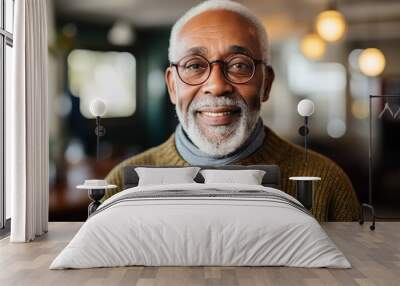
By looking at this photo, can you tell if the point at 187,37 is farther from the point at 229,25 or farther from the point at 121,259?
the point at 121,259

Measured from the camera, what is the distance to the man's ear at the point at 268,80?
24.3 feet

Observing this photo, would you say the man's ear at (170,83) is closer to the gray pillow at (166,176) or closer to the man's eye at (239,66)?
the man's eye at (239,66)

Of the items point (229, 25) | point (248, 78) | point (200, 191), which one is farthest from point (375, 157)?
point (200, 191)

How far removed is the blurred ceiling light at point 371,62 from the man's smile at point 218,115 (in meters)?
1.59

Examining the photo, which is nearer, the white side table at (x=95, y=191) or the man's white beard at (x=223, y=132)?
the white side table at (x=95, y=191)

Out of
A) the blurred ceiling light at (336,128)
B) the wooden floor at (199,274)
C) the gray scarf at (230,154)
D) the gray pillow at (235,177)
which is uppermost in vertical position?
the blurred ceiling light at (336,128)

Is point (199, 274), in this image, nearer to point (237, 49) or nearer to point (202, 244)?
point (202, 244)

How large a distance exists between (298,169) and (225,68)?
1470 mm

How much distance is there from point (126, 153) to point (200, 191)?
2129mm

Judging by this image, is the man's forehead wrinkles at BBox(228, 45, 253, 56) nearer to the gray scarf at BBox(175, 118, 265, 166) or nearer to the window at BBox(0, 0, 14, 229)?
the gray scarf at BBox(175, 118, 265, 166)

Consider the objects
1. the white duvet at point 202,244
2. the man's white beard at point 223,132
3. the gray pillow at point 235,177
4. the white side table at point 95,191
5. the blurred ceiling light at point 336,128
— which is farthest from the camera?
the blurred ceiling light at point 336,128

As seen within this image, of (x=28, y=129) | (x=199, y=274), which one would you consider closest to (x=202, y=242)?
(x=199, y=274)

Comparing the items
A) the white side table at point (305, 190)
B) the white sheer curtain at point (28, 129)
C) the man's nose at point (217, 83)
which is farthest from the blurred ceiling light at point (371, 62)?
the white sheer curtain at point (28, 129)

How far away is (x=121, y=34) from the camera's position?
7547 millimetres
